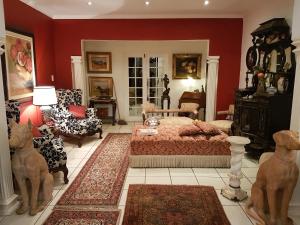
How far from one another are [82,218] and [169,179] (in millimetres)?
1260

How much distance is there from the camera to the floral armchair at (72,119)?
14.5 ft

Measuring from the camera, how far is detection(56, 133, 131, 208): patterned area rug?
8.52 ft

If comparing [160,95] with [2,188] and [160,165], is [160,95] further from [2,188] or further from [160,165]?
[2,188]

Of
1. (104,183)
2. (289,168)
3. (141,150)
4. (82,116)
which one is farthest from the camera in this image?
(82,116)

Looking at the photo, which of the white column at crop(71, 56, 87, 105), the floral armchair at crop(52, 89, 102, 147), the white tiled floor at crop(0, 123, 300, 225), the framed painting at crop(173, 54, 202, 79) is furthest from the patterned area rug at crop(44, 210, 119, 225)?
the framed painting at crop(173, 54, 202, 79)

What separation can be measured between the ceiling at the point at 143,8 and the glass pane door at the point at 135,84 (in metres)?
1.62

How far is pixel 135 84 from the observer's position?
6.88m

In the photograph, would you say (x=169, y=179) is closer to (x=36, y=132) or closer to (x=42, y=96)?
(x=36, y=132)

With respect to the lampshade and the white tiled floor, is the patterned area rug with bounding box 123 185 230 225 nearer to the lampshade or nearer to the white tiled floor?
the white tiled floor

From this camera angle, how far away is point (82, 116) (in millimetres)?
4965

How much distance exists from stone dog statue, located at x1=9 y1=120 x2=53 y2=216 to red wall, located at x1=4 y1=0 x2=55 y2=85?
7.54 feet

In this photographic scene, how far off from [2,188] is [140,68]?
16.6ft

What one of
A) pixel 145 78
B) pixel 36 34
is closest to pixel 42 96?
pixel 36 34

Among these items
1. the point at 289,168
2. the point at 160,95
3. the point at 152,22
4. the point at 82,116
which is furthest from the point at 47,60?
the point at 289,168
